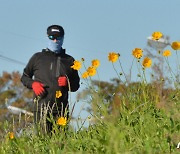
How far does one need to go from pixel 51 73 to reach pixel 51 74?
0.01 meters

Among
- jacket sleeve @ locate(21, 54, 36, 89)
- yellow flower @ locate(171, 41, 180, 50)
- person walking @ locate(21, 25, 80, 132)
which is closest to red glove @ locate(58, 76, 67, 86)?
person walking @ locate(21, 25, 80, 132)

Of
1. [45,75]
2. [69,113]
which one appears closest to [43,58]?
[45,75]

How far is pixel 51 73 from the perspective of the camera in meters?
6.70

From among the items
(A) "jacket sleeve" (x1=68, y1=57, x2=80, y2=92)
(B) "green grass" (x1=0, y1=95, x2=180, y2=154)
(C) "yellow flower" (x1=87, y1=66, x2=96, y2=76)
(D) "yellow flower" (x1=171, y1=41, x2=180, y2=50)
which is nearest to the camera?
(B) "green grass" (x1=0, y1=95, x2=180, y2=154)

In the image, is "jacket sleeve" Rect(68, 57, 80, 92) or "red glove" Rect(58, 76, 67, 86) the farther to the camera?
"jacket sleeve" Rect(68, 57, 80, 92)

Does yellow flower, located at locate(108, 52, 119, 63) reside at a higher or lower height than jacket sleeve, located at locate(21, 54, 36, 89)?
lower

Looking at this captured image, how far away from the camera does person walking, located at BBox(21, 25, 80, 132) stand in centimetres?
656

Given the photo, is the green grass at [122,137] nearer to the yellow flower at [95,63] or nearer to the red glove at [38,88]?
the yellow flower at [95,63]

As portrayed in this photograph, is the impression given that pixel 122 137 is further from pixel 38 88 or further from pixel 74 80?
pixel 74 80

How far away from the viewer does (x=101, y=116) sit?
480 centimetres

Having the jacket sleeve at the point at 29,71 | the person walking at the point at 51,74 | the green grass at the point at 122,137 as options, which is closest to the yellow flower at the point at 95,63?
the green grass at the point at 122,137

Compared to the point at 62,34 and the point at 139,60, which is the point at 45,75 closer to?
the point at 62,34

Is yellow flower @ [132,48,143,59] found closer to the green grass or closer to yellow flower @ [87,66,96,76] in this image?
yellow flower @ [87,66,96,76]

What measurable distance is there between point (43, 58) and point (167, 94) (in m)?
1.84
